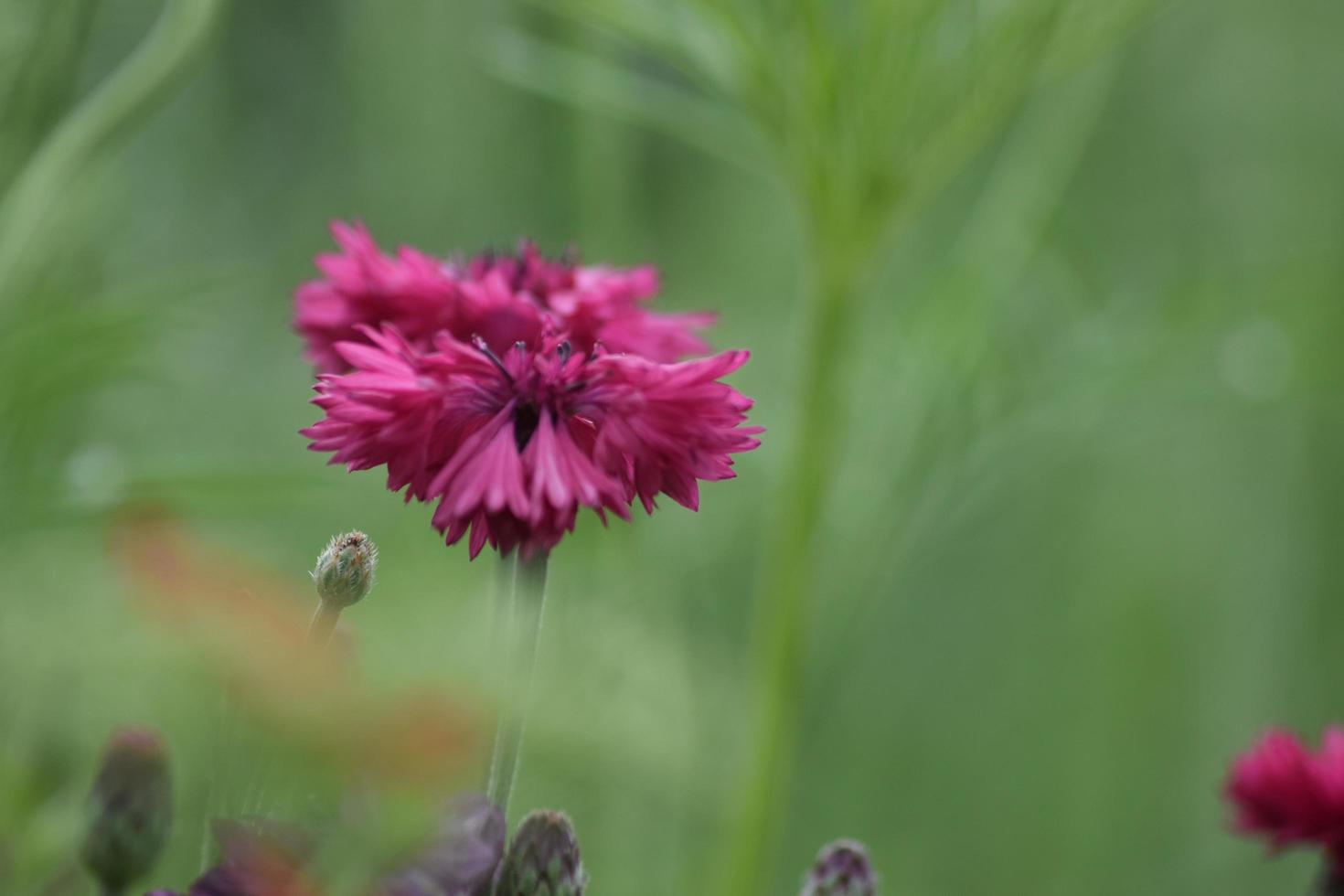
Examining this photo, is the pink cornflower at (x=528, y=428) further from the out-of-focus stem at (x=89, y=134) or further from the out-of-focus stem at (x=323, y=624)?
the out-of-focus stem at (x=89, y=134)

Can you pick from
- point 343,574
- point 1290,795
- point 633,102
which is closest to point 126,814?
point 343,574

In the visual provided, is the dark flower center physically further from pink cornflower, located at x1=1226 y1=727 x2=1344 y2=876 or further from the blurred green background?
pink cornflower, located at x1=1226 y1=727 x2=1344 y2=876

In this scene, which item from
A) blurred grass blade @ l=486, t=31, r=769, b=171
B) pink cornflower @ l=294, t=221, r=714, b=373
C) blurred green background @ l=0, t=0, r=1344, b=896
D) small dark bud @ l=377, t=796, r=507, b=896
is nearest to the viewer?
small dark bud @ l=377, t=796, r=507, b=896

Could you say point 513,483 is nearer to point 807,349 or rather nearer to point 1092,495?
point 807,349

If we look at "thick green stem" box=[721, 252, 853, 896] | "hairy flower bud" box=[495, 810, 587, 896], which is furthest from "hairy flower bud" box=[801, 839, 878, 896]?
"thick green stem" box=[721, 252, 853, 896]

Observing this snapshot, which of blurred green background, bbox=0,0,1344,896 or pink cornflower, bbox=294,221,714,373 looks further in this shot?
blurred green background, bbox=0,0,1344,896
